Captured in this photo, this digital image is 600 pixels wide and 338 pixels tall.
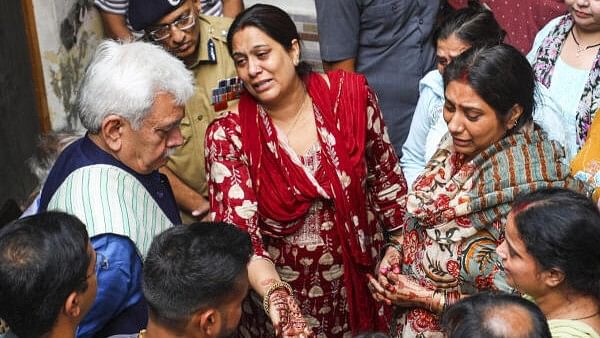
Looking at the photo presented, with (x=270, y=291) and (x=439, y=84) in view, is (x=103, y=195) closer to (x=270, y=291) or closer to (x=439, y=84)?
(x=270, y=291)

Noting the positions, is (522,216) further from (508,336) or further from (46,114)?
(46,114)

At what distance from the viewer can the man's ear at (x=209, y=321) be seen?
2.21 meters

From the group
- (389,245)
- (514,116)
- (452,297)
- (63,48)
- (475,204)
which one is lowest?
(389,245)

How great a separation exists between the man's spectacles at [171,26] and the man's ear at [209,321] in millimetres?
1795

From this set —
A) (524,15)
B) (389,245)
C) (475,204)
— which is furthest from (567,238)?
(524,15)

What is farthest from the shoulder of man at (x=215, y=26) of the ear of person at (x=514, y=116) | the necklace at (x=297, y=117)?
the ear of person at (x=514, y=116)

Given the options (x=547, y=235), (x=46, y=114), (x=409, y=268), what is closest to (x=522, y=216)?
(x=547, y=235)

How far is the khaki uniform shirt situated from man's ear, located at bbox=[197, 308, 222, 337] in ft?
5.26

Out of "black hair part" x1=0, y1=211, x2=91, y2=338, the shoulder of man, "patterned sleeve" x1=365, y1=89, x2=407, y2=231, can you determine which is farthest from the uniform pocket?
"black hair part" x1=0, y1=211, x2=91, y2=338

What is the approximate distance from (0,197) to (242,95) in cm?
191

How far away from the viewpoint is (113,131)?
2.80m

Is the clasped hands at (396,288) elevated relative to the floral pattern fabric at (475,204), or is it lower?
lower

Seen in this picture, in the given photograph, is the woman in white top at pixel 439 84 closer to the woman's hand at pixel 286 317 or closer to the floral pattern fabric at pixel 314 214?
the floral pattern fabric at pixel 314 214

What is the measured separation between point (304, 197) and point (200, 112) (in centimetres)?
87
